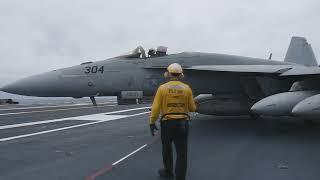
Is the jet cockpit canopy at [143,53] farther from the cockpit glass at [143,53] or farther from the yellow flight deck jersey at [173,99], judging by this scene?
the yellow flight deck jersey at [173,99]

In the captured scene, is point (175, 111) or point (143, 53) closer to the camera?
point (175, 111)

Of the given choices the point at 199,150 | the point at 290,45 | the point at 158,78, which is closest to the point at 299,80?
the point at 158,78

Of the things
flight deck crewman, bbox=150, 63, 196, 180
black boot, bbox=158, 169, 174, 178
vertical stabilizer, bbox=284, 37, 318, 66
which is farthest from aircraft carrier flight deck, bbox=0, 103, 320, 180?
vertical stabilizer, bbox=284, 37, 318, 66

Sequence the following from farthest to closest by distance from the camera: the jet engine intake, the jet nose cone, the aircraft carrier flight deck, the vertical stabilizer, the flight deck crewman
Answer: the vertical stabilizer, the jet engine intake, the jet nose cone, the aircraft carrier flight deck, the flight deck crewman

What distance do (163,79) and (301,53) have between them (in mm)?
11574

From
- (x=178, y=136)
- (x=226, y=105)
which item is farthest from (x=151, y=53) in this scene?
(x=178, y=136)

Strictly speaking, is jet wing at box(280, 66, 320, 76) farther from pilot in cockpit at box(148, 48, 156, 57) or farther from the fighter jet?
pilot in cockpit at box(148, 48, 156, 57)

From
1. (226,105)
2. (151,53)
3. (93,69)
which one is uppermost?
(151,53)

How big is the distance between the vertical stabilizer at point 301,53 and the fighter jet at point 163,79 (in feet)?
28.2

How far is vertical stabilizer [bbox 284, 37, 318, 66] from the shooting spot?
19844 millimetres

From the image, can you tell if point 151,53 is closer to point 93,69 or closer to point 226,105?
point 93,69

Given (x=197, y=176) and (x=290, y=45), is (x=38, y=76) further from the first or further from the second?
(x=290, y=45)

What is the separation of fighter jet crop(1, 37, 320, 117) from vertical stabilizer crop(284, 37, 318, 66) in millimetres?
8596

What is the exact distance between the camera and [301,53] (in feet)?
65.3
